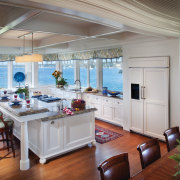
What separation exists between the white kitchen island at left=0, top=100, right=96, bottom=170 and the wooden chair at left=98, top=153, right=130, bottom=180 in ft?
6.20

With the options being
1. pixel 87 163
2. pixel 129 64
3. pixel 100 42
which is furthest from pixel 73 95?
pixel 87 163

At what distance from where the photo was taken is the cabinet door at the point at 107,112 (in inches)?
224

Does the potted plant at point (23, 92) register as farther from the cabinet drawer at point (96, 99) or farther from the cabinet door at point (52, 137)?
the cabinet drawer at point (96, 99)

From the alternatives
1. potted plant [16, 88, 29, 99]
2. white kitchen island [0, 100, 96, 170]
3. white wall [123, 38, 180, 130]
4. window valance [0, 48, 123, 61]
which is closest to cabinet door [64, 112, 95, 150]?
white kitchen island [0, 100, 96, 170]

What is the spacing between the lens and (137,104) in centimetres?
478

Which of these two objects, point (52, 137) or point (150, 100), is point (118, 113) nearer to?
point (150, 100)

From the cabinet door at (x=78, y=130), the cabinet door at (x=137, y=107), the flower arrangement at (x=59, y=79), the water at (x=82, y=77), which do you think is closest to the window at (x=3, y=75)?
the water at (x=82, y=77)

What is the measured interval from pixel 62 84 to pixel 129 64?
3530 millimetres

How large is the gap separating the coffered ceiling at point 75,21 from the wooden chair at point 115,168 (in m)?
1.34

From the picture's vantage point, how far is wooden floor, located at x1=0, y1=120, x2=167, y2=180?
3062 millimetres

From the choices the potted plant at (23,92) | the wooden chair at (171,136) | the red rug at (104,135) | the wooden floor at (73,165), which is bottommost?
the wooden floor at (73,165)

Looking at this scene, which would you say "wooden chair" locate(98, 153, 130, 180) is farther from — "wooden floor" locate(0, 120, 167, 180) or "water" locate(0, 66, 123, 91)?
"water" locate(0, 66, 123, 91)

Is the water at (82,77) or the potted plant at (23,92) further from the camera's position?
the water at (82,77)

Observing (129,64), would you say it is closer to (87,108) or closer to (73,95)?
(87,108)
